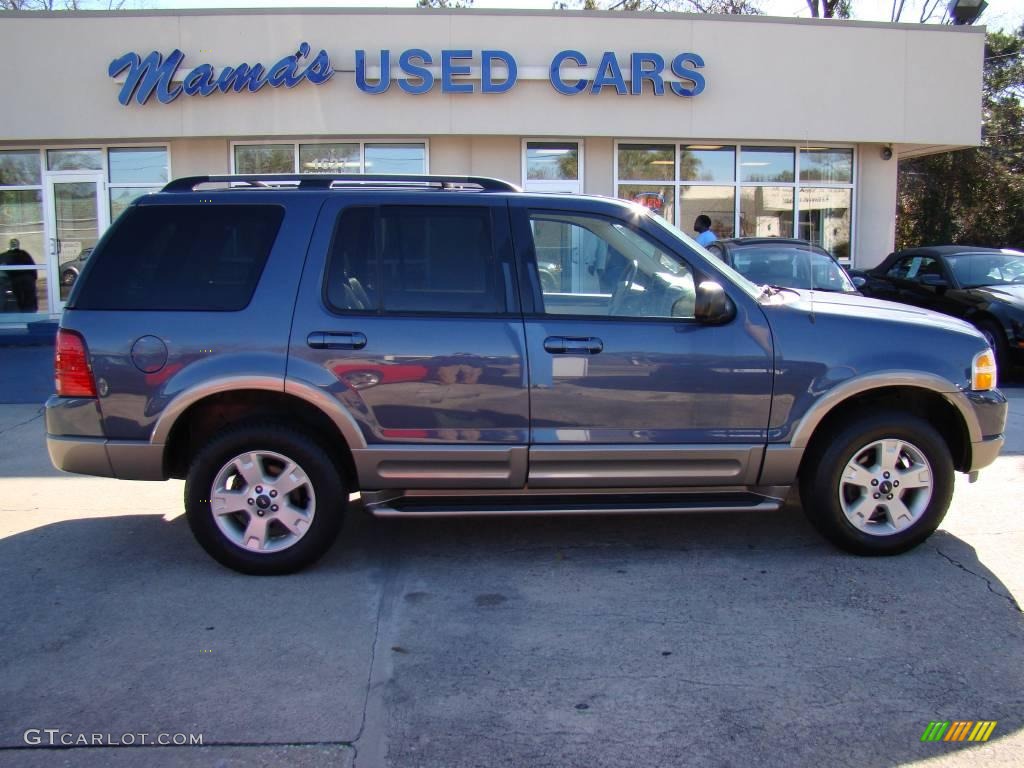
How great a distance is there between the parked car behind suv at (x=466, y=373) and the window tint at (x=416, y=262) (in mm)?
12

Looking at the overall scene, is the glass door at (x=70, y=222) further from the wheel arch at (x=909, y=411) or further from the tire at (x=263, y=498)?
the wheel arch at (x=909, y=411)

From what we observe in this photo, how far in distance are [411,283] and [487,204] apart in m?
0.60

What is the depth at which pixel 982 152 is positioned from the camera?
23.4m

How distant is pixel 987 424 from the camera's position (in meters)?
4.79

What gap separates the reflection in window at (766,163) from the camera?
51.2 ft

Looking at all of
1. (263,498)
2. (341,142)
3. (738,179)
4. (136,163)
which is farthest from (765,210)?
(263,498)

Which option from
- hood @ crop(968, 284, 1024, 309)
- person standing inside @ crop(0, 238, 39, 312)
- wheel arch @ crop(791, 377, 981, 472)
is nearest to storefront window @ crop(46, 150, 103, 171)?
person standing inside @ crop(0, 238, 39, 312)

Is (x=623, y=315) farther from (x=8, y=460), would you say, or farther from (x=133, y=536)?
(x=8, y=460)

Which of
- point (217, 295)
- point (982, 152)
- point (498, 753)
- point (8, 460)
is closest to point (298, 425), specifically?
point (217, 295)

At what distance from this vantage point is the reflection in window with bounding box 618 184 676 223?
50.3 feet

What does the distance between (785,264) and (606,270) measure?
6032mm

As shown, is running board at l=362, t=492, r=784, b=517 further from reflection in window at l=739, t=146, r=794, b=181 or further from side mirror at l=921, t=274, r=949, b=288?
reflection in window at l=739, t=146, r=794, b=181

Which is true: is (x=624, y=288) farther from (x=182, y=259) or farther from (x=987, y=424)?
(x=182, y=259)

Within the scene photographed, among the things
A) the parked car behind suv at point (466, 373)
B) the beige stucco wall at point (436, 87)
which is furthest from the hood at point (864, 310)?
the beige stucco wall at point (436, 87)
